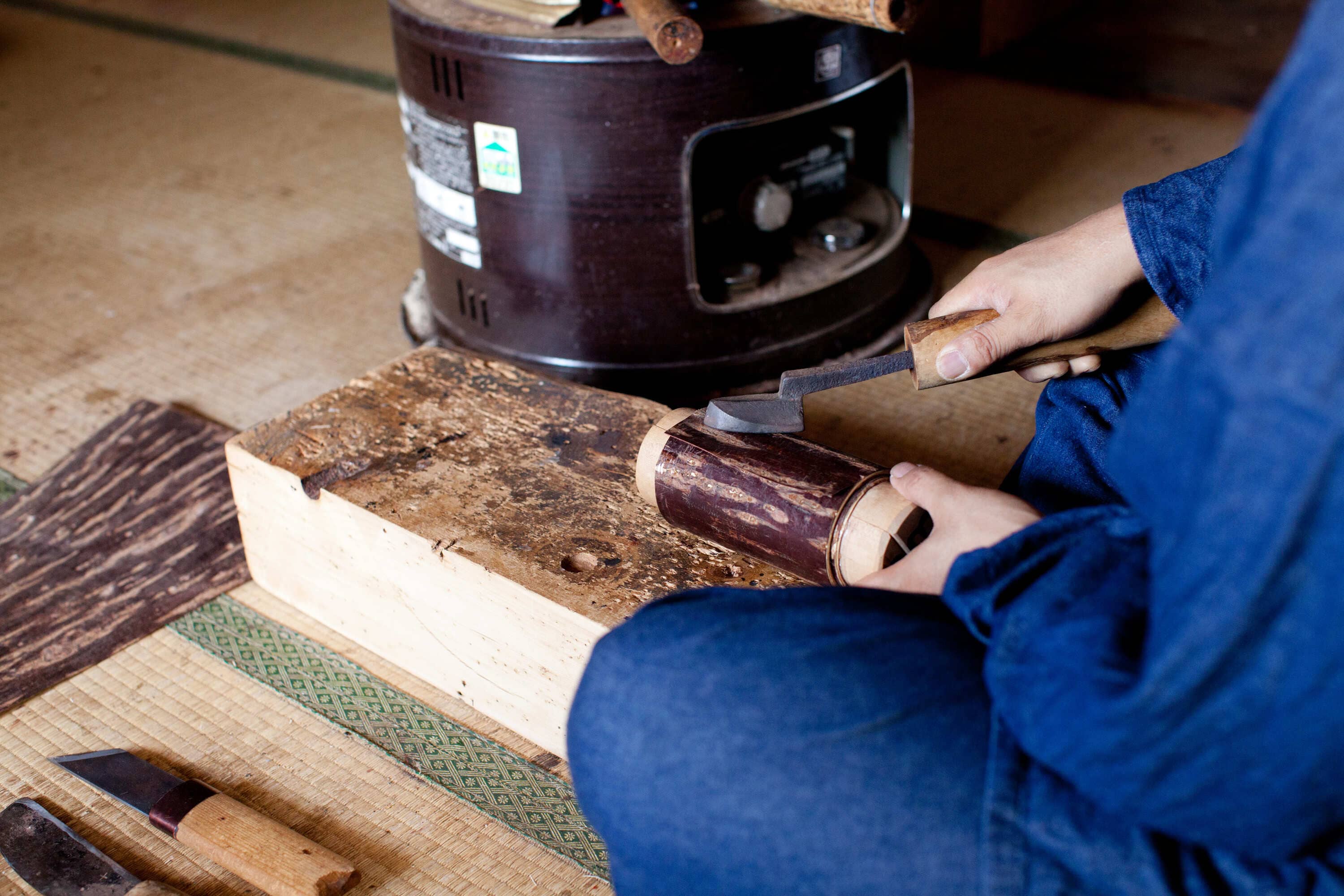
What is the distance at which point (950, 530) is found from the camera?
0.80 m

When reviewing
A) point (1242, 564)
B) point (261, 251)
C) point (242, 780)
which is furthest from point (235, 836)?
point (261, 251)

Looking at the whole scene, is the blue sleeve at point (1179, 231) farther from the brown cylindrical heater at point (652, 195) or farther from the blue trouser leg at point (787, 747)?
the brown cylindrical heater at point (652, 195)

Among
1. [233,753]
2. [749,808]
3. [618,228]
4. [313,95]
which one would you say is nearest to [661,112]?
[618,228]

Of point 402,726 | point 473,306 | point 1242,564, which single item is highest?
point 1242,564

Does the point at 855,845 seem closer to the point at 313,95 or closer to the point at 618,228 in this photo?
the point at 618,228

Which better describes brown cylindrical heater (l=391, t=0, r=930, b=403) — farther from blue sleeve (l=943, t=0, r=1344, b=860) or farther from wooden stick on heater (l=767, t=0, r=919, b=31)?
blue sleeve (l=943, t=0, r=1344, b=860)

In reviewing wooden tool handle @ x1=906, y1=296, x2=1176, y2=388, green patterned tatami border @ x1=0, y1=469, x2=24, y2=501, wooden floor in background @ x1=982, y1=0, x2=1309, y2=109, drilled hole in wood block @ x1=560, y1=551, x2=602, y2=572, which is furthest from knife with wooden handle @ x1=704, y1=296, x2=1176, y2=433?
wooden floor in background @ x1=982, y1=0, x2=1309, y2=109

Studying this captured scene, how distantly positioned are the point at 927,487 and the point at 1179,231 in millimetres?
289

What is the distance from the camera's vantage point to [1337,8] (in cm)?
43

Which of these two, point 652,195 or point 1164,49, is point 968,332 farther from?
point 1164,49

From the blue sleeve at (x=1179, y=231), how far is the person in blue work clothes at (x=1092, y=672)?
9.9 inches

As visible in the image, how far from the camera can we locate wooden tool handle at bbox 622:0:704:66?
3.97 feet

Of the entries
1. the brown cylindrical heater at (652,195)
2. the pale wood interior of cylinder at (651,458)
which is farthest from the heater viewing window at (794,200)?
the pale wood interior of cylinder at (651,458)

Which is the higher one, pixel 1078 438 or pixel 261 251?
pixel 1078 438
